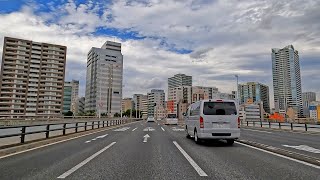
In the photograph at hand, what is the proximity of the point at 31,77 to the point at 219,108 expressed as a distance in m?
116

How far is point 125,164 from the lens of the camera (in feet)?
26.4

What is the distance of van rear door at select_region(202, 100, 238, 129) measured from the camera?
13555 millimetres

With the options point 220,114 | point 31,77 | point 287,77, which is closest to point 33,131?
point 220,114

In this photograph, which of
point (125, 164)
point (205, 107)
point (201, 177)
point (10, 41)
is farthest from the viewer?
point (10, 41)

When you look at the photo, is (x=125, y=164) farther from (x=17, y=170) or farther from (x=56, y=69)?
(x=56, y=69)

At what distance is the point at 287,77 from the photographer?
14962cm

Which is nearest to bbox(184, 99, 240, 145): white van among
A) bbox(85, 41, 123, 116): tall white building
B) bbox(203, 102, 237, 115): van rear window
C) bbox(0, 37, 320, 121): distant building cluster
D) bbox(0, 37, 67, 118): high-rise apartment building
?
bbox(203, 102, 237, 115): van rear window

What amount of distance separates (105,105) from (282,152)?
145267 millimetres

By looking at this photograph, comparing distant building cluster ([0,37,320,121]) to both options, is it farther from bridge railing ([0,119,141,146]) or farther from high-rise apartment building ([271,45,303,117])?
bridge railing ([0,119,141,146])

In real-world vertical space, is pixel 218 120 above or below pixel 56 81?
below

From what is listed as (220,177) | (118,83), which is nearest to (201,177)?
(220,177)

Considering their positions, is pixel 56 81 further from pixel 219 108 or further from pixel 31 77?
pixel 219 108

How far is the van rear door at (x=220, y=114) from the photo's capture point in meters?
13.6

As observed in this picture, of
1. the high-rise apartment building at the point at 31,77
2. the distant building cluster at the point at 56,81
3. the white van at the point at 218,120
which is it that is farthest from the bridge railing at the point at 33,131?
the high-rise apartment building at the point at 31,77
